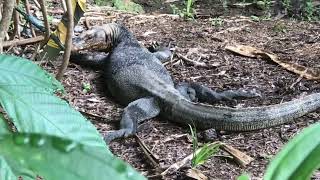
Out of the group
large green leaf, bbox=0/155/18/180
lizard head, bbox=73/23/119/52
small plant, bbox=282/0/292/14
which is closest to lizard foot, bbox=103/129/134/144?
lizard head, bbox=73/23/119/52

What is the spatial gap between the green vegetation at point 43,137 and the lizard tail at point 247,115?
2.59 m

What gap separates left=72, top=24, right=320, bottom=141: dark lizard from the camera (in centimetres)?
379

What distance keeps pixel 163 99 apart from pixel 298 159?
10.6 feet

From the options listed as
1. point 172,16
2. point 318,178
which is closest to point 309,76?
point 318,178

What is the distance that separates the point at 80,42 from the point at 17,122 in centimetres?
478

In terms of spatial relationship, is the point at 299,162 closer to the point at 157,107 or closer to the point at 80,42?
the point at 157,107

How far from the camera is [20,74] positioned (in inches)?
46.8

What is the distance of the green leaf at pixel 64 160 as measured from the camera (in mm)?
588

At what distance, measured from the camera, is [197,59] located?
5.36m

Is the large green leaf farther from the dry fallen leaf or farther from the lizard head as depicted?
the lizard head

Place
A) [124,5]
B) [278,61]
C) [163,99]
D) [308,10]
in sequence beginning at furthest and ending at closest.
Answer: [124,5], [308,10], [278,61], [163,99]

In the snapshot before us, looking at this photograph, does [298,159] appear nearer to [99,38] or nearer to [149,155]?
[149,155]

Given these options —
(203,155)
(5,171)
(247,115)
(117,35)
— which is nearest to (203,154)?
(203,155)

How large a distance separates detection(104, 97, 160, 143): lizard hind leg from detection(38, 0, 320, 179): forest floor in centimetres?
5
